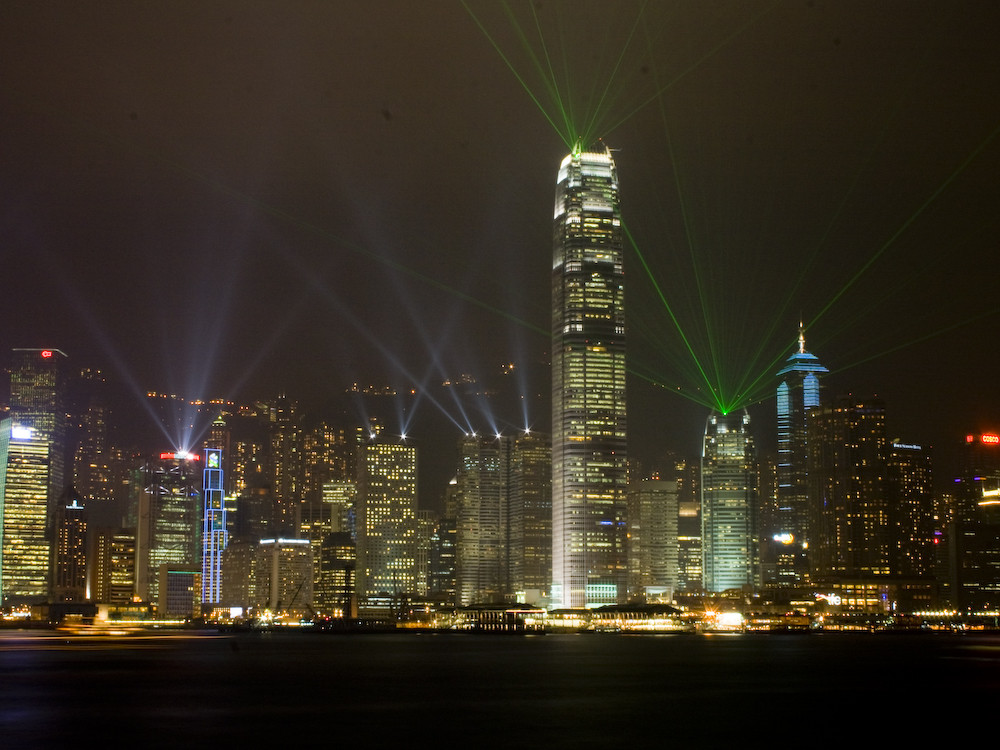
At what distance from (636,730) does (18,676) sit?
53.9m

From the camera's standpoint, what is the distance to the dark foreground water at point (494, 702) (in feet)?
185

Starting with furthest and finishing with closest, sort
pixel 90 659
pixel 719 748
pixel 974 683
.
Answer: pixel 90 659 < pixel 974 683 < pixel 719 748

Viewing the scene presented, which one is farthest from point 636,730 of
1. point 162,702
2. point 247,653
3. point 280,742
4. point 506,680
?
point 247,653

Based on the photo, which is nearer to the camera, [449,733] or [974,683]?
[449,733]

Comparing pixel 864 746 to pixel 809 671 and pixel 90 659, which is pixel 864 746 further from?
pixel 90 659

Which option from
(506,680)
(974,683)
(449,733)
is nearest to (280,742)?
(449,733)

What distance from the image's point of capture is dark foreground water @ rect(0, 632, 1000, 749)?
5634 centimetres

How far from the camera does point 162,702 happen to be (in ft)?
238

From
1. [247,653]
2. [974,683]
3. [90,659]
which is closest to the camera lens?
[974,683]

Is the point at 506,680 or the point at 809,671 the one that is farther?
the point at 809,671

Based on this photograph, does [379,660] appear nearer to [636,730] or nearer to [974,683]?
[974,683]

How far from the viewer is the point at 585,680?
3654 inches

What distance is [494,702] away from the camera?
7331cm

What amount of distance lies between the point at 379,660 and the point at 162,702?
5462cm
